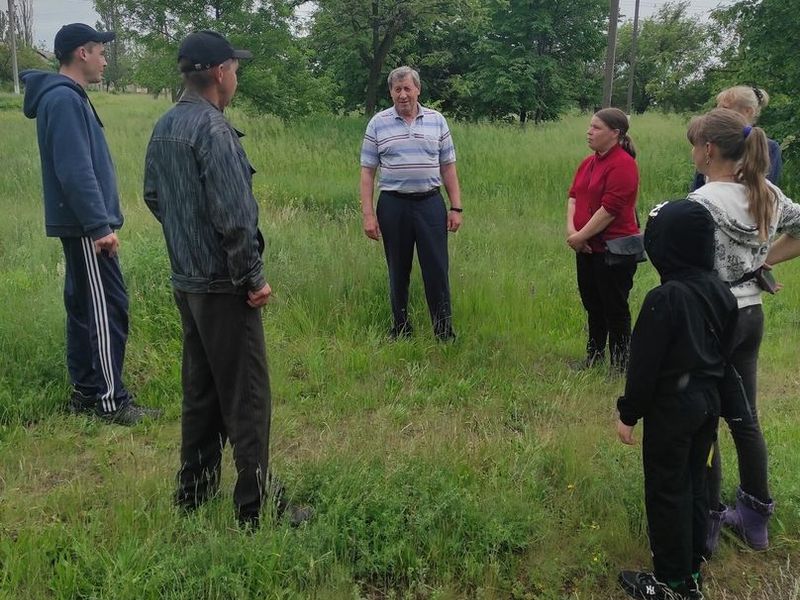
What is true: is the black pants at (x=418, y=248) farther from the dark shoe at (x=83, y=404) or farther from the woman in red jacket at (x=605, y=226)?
the dark shoe at (x=83, y=404)

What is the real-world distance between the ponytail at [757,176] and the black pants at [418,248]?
257 cm

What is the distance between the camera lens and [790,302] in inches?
254

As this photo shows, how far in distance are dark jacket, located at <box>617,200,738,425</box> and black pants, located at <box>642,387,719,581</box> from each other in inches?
2.5

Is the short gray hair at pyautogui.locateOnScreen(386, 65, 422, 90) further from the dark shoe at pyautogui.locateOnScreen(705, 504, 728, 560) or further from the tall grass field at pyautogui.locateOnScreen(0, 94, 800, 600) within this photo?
the dark shoe at pyautogui.locateOnScreen(705, 504, 728, 560)


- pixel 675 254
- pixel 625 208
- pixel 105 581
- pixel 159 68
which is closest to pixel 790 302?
pixel 625 208

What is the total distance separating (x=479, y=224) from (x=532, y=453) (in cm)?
529

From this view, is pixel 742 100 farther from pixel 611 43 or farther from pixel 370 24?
pixel 370 24

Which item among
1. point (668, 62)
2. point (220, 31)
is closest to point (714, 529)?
point (668, 62)

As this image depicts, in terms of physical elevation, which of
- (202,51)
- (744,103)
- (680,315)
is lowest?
(680,315)

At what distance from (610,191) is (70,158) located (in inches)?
125

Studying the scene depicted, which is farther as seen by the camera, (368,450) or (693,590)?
(368,450)

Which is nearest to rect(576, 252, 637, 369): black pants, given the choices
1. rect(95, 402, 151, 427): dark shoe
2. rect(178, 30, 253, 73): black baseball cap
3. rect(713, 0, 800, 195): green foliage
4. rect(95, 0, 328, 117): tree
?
rect(178, 30, 253, 73): black baseball cap

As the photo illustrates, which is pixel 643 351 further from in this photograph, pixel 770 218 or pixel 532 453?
pixel 532 453

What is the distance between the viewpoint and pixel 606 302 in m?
4.62
